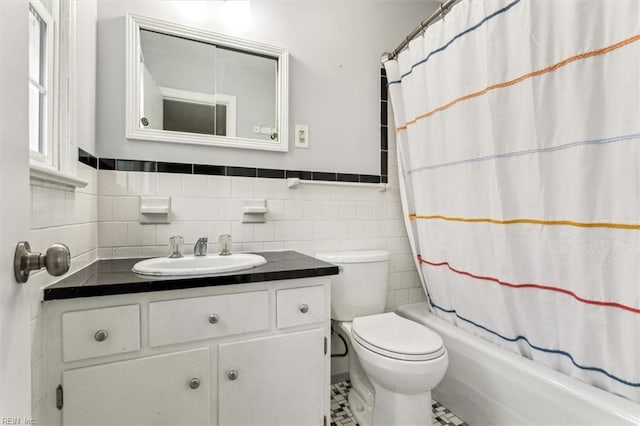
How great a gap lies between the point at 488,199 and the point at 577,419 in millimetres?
845

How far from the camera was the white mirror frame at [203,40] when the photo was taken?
55.7 inches

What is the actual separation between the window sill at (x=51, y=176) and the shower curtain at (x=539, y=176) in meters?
1.57

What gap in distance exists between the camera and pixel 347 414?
1544mm

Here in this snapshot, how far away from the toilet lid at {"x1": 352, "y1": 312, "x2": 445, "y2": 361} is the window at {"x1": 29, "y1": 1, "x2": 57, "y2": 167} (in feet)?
4.41

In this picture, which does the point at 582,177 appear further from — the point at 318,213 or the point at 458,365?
the point at 318,213

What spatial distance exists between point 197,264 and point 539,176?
145 centimetres

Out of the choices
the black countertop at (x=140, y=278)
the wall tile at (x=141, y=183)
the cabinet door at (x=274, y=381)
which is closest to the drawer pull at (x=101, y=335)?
the black countertop at (x=140, y=278)

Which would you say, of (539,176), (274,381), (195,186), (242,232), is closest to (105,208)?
(195,186)

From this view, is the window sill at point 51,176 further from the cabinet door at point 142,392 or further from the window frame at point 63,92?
the cabinet door at point 142,392

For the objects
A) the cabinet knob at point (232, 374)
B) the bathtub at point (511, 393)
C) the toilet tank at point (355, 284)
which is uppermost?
the toilet tank at point (355, 284)

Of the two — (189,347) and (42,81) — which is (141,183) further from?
(189,347)

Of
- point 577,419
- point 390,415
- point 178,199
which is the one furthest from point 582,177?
point 178,199

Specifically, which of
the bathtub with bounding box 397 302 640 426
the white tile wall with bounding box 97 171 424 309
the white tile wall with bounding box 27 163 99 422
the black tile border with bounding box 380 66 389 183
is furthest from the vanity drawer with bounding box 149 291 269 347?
the black tile border with bounding box 380 66 389 183

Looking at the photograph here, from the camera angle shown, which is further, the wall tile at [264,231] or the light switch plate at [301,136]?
the light switch plate at [301,136]
